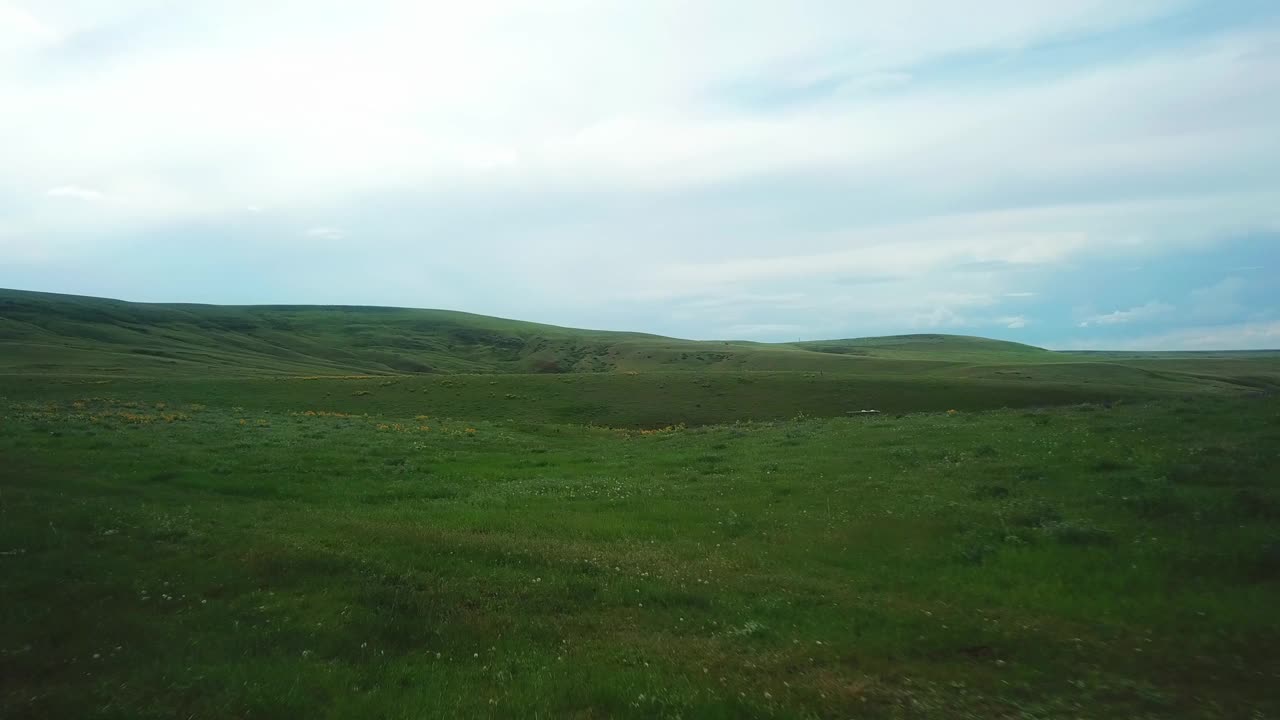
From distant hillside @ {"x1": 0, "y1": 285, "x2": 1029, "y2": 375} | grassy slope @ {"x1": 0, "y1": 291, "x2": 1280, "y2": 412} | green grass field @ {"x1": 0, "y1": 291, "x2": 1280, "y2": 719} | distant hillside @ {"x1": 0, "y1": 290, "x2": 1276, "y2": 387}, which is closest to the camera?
green grass field @ {"x1": 0, "y1": 291, "x2": 1280, "y2": 719}

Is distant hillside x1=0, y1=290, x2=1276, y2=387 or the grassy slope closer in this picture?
the grassy slope

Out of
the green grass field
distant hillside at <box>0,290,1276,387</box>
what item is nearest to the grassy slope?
distant hillside at <box>0,290,1276,387</box>

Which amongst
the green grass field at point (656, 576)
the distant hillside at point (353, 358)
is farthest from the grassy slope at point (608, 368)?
the green grass field at point (656, 576)

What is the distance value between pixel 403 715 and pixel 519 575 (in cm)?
529

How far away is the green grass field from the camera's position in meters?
8.57

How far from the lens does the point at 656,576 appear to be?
13492 mm

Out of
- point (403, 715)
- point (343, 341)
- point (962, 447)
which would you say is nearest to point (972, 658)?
point (403, 715)

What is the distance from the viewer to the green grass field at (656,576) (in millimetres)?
8570

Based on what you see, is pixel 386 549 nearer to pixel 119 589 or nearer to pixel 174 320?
pixel 119 589

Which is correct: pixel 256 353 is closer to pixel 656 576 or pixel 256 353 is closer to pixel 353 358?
pixel 353 358

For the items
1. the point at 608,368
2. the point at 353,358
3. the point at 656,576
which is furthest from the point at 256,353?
the point at 656,576

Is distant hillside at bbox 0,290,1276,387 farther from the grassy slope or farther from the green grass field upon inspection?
the green grass field

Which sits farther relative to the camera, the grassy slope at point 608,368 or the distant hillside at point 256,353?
the distant hillside at point 256,353

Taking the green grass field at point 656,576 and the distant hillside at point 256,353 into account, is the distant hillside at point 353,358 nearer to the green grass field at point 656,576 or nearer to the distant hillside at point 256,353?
the distant hillside at point 256,353
